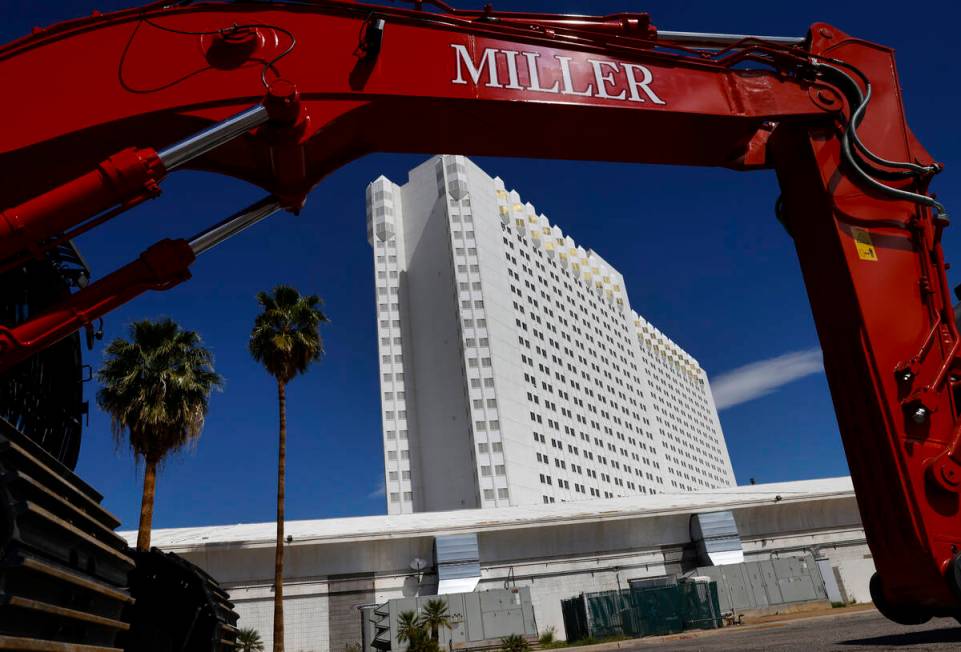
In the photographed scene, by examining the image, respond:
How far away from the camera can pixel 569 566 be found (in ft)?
108

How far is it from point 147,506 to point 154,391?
3.69 m

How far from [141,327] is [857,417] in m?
22.9

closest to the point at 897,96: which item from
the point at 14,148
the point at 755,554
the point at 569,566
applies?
the point at 14,148


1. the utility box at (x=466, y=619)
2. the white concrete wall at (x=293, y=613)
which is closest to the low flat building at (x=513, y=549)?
the white concrete wall at (x=293, y=613)

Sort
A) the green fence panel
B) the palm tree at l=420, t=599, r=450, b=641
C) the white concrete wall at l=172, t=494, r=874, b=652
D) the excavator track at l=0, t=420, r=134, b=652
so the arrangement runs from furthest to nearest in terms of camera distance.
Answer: the white concrete wall at l=172, t=494, r=874, b=652 → the green fence panel → the palm tree at l=420, t=599, r=450, b=641 → the excavator track at l=0, t=420, r=134, b=652

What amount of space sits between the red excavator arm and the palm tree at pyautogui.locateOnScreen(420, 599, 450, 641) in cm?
2378

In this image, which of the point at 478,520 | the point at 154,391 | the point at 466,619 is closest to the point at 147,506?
the point at 154,391

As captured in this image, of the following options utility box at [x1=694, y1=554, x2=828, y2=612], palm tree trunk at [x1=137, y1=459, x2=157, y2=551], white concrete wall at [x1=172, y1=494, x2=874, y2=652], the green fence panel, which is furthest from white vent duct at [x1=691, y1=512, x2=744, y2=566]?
palm tree trunk at [x1=137, y1=459, x2=157, y2=551]

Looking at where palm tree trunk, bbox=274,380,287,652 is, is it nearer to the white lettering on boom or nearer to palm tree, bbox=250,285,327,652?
palm tree, bbox=250,285,327,652

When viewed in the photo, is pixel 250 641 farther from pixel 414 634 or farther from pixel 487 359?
pixel 487 359

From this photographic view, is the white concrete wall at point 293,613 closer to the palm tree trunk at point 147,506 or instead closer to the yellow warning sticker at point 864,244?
the palm tree trunk at point 147,506

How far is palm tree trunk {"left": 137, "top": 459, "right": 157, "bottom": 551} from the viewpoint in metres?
19.7

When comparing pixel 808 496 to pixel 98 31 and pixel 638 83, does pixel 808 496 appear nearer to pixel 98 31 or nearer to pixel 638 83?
pixel 638 83

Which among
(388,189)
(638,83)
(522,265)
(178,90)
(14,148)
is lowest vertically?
(14,148)
